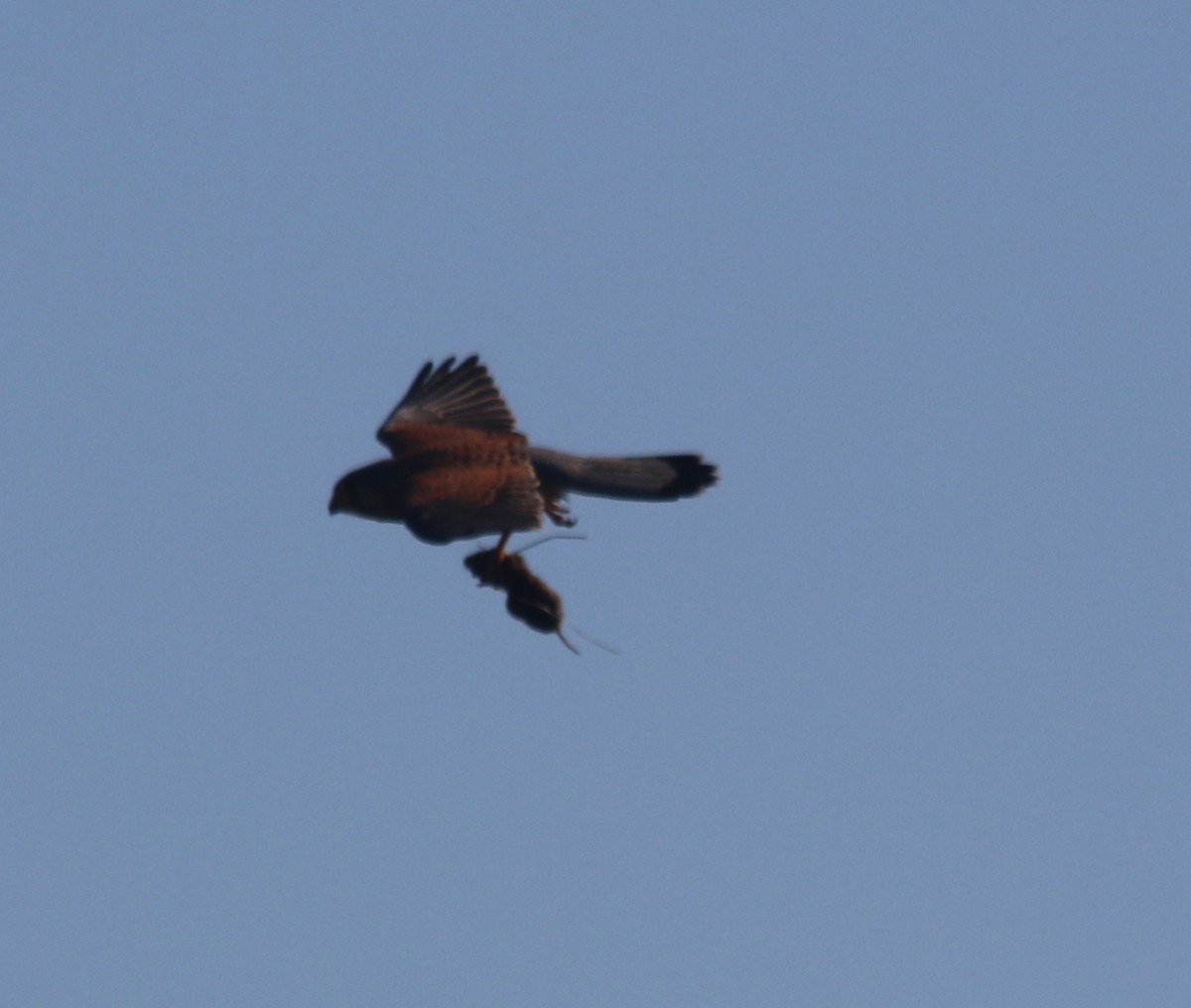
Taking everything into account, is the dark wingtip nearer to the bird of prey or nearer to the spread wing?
the bird of prey

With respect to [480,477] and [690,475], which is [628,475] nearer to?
Answer: [690,475]

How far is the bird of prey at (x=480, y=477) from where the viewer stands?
1199 centimetres

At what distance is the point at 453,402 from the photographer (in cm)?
1420

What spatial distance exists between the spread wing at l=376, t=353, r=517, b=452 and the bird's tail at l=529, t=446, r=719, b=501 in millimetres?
699

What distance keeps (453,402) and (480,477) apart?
1714mm

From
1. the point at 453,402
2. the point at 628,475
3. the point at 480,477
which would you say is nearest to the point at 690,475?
the point at 628,475

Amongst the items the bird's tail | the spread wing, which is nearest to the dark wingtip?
the bird's tail

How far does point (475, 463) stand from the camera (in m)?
12.8

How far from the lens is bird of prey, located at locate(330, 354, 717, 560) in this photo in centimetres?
1199

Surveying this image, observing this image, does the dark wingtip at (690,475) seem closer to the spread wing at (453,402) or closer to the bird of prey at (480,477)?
the bird of prey at (480,477)

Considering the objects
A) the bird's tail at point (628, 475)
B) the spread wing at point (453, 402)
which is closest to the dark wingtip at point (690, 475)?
the bird's tail at point (628, 475)

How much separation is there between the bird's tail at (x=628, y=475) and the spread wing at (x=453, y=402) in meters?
0.70

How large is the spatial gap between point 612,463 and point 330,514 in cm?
141

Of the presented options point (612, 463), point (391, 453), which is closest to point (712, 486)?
point (612, 463)
